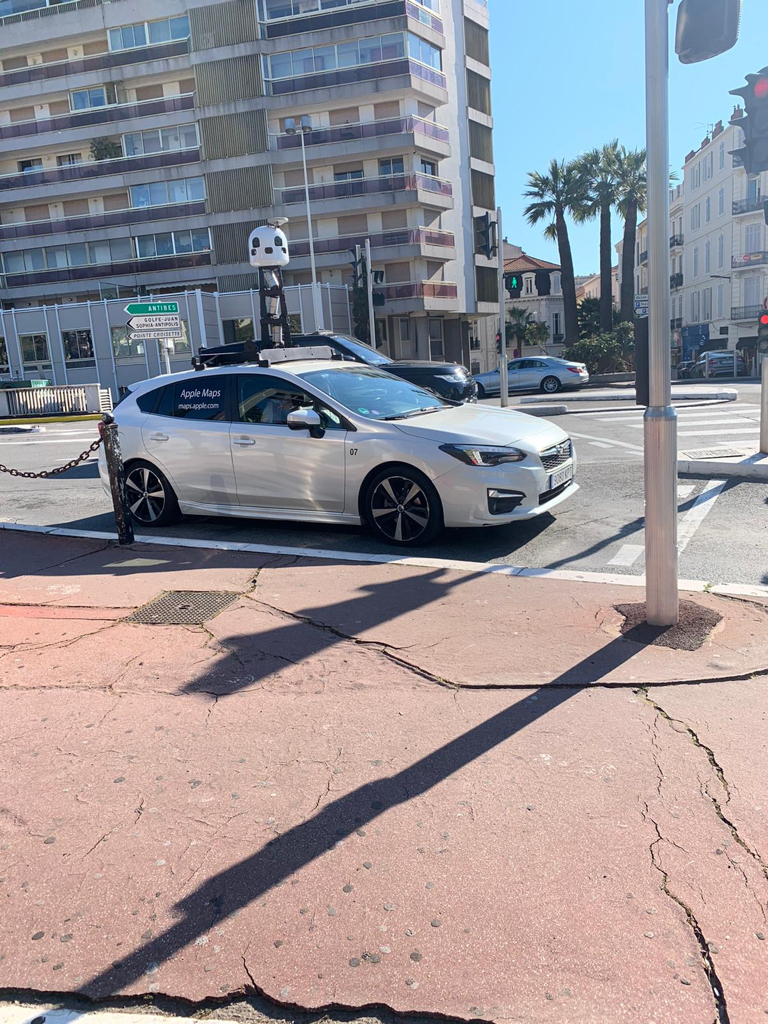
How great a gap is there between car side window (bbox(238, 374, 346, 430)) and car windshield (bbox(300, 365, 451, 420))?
17 cm

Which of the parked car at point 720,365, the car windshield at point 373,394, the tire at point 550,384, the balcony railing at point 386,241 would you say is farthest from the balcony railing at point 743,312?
the car windshield at point 373,394

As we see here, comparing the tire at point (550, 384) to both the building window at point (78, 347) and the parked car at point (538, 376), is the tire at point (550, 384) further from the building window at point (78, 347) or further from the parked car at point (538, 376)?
the building window at point (78, 347)

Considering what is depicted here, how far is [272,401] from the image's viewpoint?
7.45 m

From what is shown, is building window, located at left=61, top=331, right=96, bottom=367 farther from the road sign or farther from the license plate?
the license plate

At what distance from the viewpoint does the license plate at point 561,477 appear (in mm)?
6938

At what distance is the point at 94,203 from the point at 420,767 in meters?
49.6

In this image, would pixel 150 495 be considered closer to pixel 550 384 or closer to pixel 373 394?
pixel 373 394

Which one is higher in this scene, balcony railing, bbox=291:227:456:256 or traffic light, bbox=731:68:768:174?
balcony railing, bbox=291:227:456:256

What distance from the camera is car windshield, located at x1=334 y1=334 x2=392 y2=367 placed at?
1458 centimetres

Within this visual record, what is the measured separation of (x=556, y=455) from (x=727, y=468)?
3687mm

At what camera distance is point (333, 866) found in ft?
8.93

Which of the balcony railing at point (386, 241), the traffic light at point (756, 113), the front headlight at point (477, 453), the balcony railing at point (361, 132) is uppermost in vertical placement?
the balcony railing at point (361, 132)

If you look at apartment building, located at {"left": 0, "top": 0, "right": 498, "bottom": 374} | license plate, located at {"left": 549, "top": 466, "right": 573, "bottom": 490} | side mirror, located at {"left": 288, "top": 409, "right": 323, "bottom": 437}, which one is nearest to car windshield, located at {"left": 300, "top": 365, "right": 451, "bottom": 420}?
side mirror, located at {"left": 288, "top": 409, "right": 323, "bottom": 437}

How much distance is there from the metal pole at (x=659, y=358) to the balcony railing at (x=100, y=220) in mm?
42965
